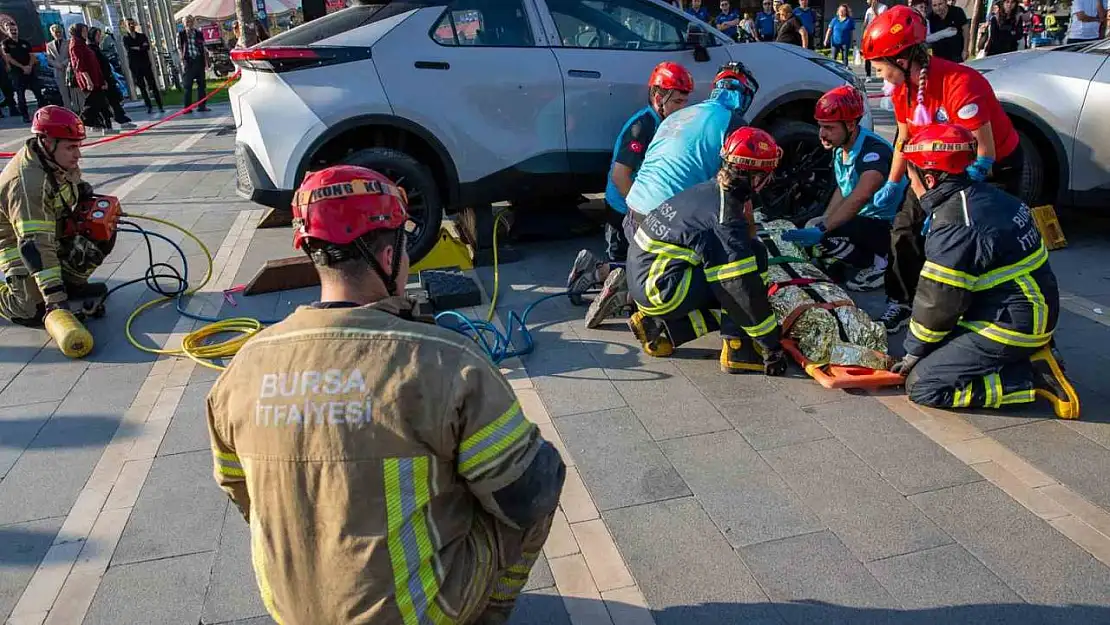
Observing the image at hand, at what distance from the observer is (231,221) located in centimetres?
777

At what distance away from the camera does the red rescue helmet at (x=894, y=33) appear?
451cm

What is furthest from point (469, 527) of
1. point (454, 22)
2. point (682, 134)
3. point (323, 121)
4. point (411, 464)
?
point (454, 22)

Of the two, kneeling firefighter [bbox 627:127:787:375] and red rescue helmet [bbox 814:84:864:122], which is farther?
red rescue helmet [bbox 814:84:864:122]

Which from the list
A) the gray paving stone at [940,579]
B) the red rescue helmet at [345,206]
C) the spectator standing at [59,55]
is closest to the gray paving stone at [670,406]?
the gray paving stone at [940,579]

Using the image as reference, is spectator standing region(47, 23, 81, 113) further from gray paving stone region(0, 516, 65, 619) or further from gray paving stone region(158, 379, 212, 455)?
gray paving stone region(0, 516, 65, 619)

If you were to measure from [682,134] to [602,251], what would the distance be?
1573mm

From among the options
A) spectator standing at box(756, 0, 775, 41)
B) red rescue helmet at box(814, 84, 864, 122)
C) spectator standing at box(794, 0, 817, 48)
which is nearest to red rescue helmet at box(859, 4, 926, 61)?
red rescue helmet at box(814, 84, 864, 122)

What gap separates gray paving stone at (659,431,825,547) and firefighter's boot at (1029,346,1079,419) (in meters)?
1.41

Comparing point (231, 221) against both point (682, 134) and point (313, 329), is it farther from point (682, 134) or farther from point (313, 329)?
point (313, 329)

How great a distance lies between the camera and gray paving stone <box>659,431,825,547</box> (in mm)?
2945

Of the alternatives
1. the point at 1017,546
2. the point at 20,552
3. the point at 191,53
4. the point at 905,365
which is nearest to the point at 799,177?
the point at 905,365

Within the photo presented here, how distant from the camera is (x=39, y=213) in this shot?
489cm

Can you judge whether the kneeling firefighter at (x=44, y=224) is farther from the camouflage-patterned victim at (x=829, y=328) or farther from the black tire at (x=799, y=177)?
the black tire at (x=799, y=177)

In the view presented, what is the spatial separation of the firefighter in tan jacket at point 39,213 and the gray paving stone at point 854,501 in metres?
4.37
